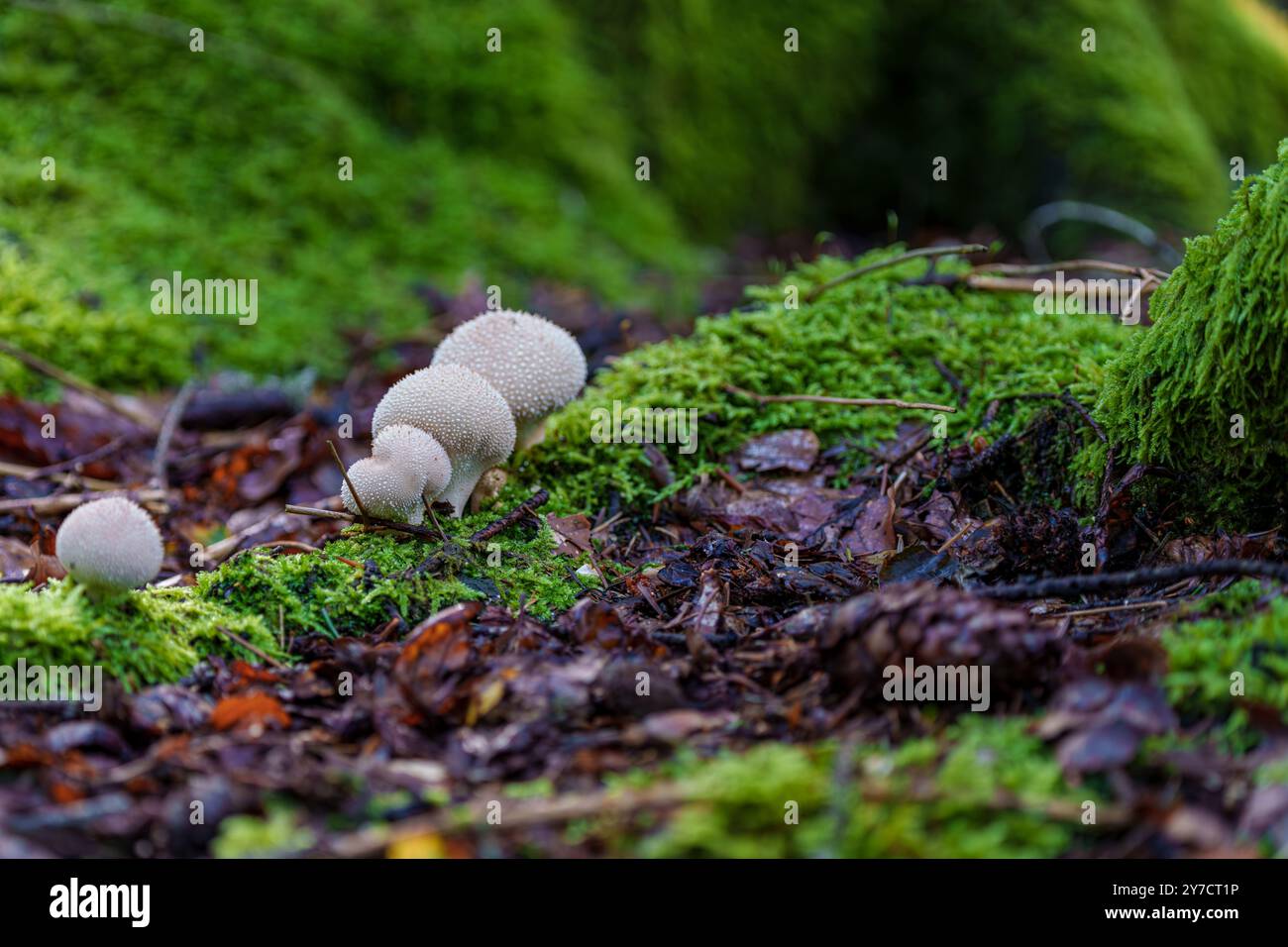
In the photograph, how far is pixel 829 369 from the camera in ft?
13.5

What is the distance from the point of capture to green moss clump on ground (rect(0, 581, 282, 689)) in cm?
247

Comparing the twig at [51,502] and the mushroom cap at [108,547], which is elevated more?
the twig at [51,502]

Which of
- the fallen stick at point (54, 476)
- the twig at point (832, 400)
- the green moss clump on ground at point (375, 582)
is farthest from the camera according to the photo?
the fallen stick at point (54, 476)

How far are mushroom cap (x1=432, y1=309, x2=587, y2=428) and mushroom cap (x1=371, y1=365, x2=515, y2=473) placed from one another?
18cm

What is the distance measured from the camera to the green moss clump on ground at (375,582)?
296 centimetres

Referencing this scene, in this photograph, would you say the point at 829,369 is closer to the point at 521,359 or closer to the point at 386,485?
the point at 521,359

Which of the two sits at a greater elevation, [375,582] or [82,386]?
[82,386]

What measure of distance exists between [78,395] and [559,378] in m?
2.75

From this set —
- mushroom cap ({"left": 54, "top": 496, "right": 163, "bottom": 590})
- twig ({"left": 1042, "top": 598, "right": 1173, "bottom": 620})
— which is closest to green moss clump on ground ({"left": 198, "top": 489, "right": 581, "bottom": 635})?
mushroom cap ({"left": 54, "top": 496, "right": 163, "bottom": 590})

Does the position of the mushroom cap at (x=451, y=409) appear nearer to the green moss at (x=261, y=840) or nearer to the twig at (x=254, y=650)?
the twig at (x=254, y=650)

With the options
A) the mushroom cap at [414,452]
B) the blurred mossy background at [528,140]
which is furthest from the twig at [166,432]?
the mushroom cap at [414,452]

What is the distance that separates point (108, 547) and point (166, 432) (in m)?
2.37

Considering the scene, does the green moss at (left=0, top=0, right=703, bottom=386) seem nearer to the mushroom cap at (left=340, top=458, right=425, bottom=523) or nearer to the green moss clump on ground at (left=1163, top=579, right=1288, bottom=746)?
the mushroom cap at (left=340, top=458, right=425, bottom=523)

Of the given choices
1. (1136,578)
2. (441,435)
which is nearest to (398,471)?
(441,435)
